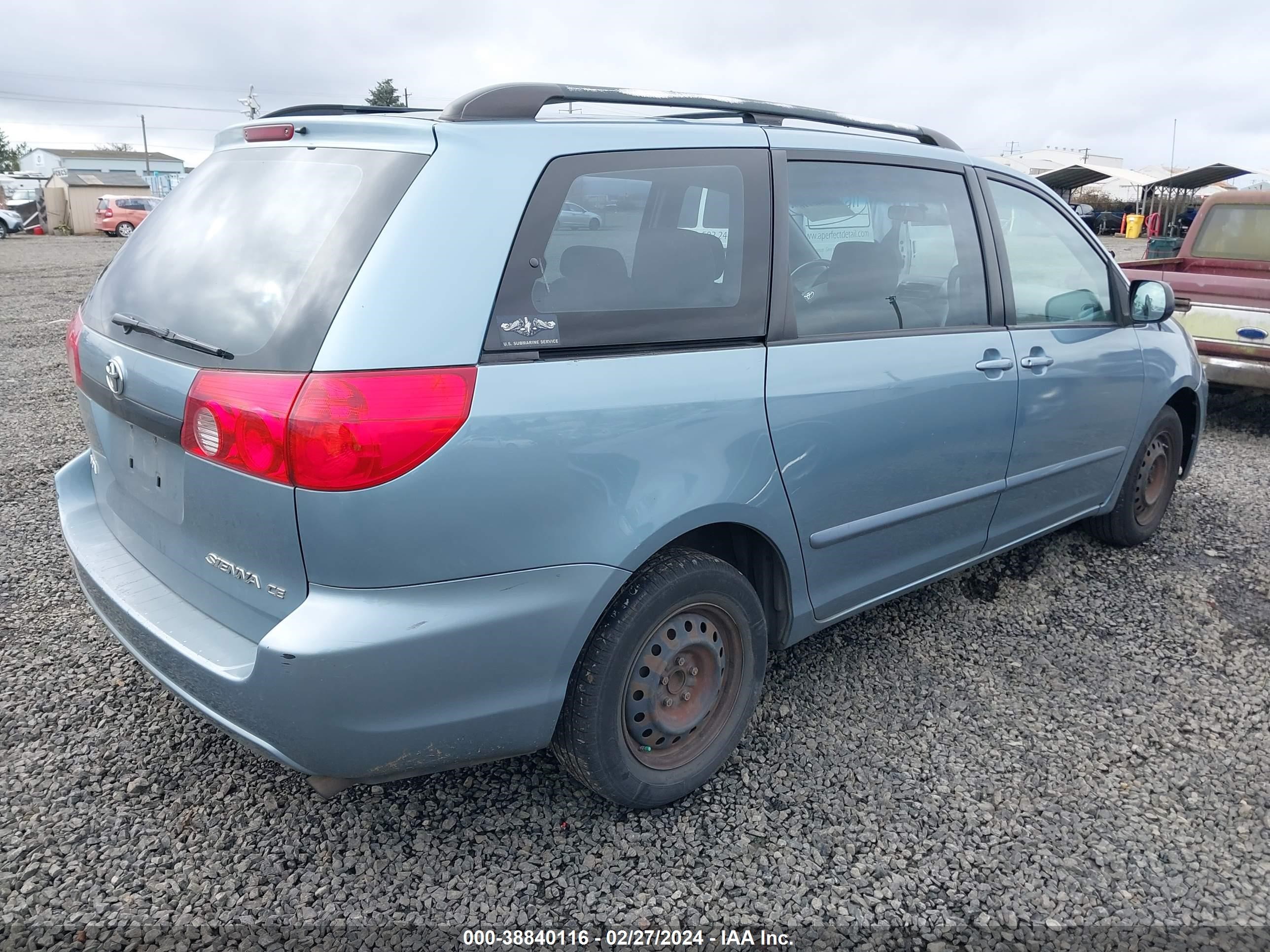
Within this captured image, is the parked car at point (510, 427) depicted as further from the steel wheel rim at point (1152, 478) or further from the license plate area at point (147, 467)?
the steel wheel rim at point (1152, 478)

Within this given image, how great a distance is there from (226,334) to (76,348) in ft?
2.97

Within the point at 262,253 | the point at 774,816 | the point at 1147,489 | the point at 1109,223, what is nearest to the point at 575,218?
the point at 262,253

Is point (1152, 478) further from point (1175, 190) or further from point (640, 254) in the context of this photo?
point (1175, 190)

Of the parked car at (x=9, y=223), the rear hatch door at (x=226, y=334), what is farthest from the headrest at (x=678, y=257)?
the parked car at (x=9, y=223)

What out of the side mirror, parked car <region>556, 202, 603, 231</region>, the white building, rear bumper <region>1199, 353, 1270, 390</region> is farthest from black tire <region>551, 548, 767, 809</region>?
the white building

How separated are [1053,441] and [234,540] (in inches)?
116

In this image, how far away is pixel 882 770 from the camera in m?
2.69

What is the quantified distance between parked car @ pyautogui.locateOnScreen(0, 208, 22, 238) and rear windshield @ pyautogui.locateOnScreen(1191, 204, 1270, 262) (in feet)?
117

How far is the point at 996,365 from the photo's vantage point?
316cm

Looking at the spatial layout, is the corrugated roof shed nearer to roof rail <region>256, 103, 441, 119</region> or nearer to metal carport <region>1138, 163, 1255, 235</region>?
metal carport <region>1138, 163, 1255, 235</region>

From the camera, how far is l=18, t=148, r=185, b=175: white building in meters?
80.3

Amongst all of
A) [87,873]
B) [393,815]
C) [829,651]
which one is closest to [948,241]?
[829,651]

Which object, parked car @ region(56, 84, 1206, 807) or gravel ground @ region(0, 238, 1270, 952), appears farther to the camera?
gravel ground @ region(0, 238, 1270, 952)

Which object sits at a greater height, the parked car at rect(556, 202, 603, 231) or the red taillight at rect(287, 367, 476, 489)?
the parked car at rect(556, 202, 603, 231)
